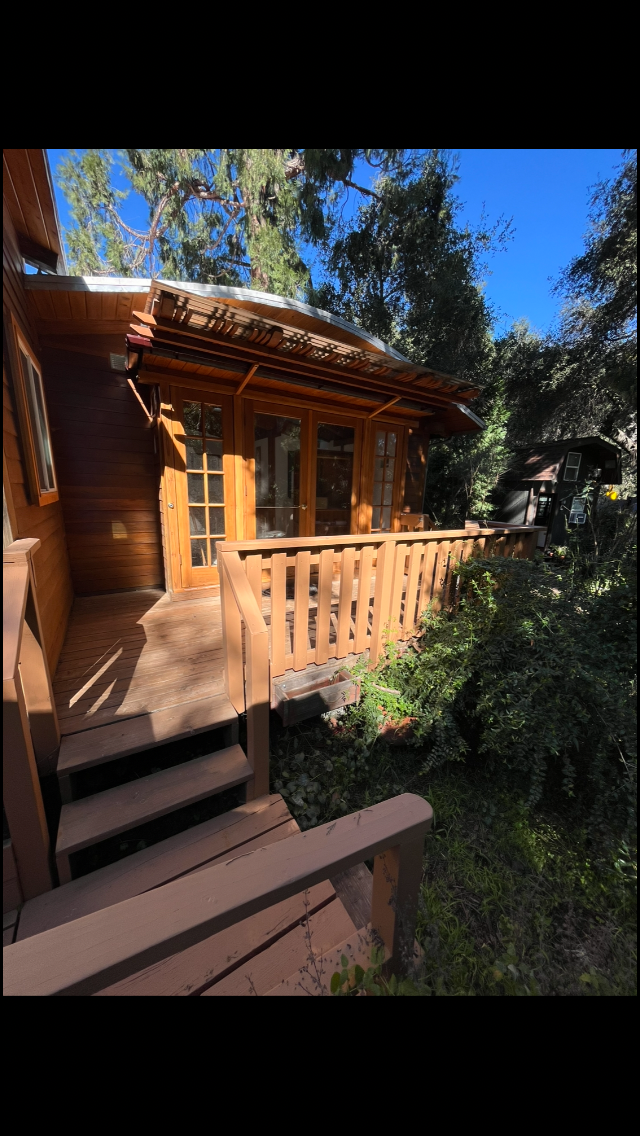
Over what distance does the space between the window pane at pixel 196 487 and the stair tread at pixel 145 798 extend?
240cm

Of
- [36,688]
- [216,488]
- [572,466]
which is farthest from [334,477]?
[572,466]

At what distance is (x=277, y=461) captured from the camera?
12.9ft

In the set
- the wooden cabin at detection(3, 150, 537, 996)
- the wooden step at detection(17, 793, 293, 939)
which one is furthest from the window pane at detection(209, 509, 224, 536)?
the wooden step at detection(17, 793, 293, 939)

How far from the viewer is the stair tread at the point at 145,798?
1.39m

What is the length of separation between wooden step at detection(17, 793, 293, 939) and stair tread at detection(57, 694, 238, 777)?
380 millimetres

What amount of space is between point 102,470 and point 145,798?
122 inches

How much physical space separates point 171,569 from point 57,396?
1.81 m

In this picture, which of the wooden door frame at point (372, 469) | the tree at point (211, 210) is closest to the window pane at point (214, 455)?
the wooden door frame at point (372, 469)

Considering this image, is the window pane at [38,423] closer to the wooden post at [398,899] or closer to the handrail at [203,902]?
the handrail at [203,902]

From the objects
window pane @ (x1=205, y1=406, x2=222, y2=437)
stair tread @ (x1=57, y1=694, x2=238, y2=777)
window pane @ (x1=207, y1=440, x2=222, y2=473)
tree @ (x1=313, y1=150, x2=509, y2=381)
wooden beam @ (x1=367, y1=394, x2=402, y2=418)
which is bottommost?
stair tread @ (x1=57, y1=694, x2=238, y2=777)

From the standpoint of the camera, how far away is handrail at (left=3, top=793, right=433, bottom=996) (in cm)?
50

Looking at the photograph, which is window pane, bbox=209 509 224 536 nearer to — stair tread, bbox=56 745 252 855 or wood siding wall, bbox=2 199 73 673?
wood siding wall, bbox=2 199 73 673

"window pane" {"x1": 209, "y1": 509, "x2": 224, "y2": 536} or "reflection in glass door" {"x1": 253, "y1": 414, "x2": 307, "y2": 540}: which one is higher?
"reflection in glass door" {"x1": 253, "y1": 414, "x2": 307, "y2": 540}
